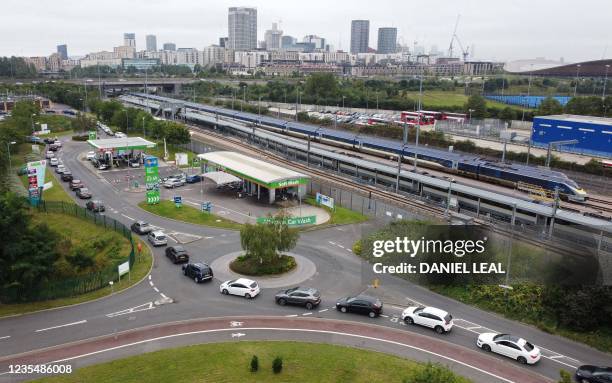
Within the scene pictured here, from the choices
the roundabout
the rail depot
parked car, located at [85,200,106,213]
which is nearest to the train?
the rail depot

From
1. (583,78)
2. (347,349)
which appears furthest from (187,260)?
(583,78)

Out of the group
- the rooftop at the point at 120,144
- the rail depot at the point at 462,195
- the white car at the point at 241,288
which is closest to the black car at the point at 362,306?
the white car at the point at 241,288

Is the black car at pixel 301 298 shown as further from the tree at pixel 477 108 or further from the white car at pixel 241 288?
the tree at pixel 477 108

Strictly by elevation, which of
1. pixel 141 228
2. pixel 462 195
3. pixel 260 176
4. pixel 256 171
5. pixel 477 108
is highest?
pixel 477 108

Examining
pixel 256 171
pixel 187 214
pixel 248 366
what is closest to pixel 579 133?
pixel 256 171

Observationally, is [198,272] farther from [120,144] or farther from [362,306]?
[120,144]
